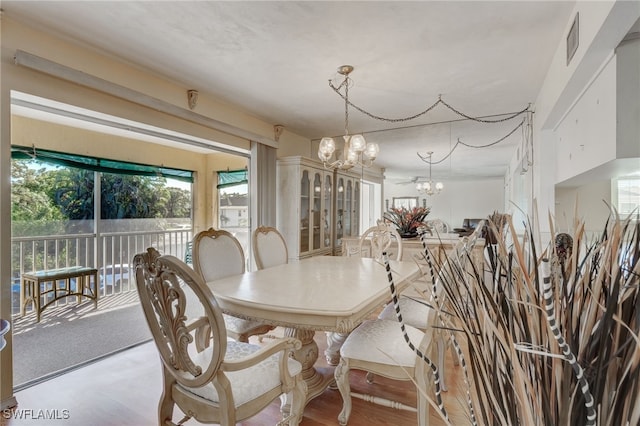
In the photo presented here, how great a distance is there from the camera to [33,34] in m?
2.01

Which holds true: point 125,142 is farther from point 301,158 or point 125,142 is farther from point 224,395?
point 224,395

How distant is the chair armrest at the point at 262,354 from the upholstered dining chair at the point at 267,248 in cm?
133

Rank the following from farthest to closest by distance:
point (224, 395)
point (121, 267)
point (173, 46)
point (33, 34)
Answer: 1. point (121, 267)
2. point (173, 46)
3. point (33, 34)
4. point (224, 395)

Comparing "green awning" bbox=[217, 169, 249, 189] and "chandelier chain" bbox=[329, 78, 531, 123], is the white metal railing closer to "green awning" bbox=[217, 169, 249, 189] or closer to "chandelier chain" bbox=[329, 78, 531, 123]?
"green awning" bbox=[217, 169, 249, 189]

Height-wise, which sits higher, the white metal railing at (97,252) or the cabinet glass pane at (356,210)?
the cabinet glass pane at (356,210)

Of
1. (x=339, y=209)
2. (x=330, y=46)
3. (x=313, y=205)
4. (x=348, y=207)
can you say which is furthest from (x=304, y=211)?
(x=330, y=46)

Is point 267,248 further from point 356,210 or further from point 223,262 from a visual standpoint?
point 356,210

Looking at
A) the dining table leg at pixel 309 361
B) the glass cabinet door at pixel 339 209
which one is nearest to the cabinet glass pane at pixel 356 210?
the glass cabinet door at pixel 339 209

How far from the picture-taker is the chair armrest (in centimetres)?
115

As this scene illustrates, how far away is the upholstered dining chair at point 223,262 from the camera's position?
2.11m

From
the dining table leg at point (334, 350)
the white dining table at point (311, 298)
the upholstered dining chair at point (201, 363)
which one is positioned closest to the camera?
the upholstered dining chair at point (201, 363)

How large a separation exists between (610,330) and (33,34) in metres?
3.01

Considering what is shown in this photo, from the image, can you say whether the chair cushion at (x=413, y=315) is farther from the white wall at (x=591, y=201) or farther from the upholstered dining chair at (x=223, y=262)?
the white wall at (x=591, y=201)

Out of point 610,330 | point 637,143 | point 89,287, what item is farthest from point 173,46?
point 89,287
